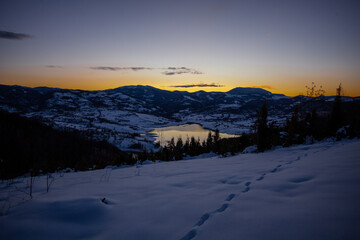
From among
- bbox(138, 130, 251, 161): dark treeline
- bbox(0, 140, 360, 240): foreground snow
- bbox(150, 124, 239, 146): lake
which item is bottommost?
bbox(150, 124, 239, 146): lake

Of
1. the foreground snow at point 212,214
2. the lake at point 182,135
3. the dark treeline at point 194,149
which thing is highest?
the foreground snow at point 212,214

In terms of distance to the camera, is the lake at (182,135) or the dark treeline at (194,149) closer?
the dark treeline at (194,149)

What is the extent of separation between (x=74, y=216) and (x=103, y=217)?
0.45 meters

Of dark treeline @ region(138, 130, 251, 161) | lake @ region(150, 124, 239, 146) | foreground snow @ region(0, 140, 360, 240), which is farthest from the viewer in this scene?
lake @ region(150, 124, 239, 146)

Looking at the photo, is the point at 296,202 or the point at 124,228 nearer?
the point at 124,228

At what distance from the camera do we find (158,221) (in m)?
2.50

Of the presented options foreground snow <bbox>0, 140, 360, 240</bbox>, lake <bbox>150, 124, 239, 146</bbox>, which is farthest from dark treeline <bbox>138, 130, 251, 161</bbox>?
lake <bbox>150, 124, 239, 146</bbox>

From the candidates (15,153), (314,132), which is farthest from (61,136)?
(314,132)

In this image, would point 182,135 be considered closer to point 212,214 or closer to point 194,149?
point 194,149

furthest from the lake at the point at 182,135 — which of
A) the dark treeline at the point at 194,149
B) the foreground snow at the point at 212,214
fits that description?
the foreground snow at the point at 212,214

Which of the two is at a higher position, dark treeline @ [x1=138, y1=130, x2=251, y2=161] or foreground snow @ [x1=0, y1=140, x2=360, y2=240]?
foreground snow @ [x1=0, y1=140, x2=360, y2=240]

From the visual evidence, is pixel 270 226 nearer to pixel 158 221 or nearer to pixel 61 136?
pixel 158 221

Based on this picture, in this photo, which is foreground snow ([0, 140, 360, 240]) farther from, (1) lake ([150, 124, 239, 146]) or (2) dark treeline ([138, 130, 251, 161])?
(1) lake ([150, 124, 239, 146])

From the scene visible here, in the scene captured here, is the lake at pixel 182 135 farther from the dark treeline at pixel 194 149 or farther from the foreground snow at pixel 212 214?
the foreground snow at pixel 212 214
